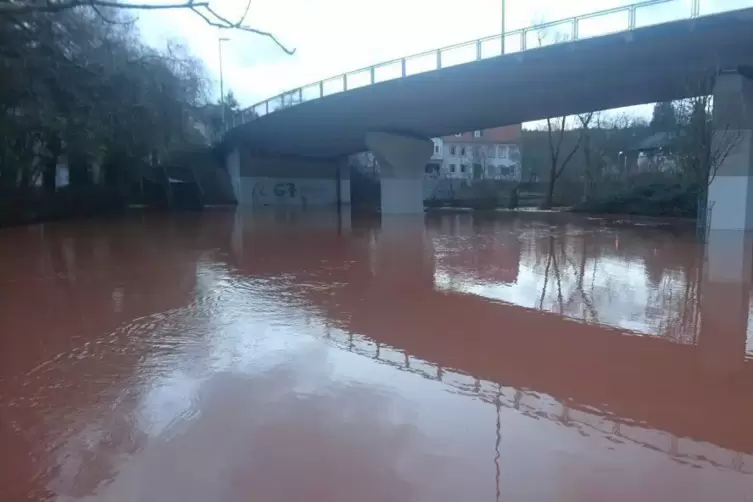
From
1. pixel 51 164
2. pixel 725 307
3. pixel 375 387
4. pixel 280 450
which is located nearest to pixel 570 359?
pixel 375 387

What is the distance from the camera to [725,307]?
9.21 metres

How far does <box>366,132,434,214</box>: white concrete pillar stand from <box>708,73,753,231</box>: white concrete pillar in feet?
58.2

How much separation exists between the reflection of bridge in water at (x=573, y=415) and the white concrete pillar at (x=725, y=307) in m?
2.08

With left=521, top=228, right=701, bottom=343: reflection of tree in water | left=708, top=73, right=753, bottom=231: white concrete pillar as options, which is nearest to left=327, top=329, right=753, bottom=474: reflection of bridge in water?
left=521, top=228, right=701, bottom=343: reflection of tree in water

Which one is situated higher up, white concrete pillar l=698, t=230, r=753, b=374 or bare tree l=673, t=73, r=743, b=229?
bare tree l=673, t=73, r=743, b=229

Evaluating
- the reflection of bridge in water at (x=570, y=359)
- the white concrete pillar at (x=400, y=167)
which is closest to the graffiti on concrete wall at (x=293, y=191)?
the white concrete pillar at (x=400, y=167)

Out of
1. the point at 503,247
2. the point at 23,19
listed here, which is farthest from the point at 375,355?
the point at 23,19

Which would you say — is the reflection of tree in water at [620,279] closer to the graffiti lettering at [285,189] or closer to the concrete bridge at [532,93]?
the concrete bridge at [532,93]

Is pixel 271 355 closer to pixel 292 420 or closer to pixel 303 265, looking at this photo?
pixel 292 420

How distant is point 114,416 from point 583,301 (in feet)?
24.2

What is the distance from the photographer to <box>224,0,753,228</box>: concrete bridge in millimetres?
18875

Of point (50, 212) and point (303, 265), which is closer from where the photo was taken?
point (303, 265)

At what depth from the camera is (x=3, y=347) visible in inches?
271

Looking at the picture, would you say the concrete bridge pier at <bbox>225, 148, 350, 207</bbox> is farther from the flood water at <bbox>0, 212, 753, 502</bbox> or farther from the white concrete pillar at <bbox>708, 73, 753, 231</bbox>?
the flood water at <bbox>0, 212, 753, 502</bbox>
